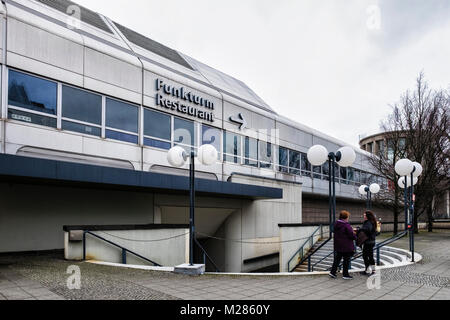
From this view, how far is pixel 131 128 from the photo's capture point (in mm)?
15164

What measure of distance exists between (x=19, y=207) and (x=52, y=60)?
17.4 feet

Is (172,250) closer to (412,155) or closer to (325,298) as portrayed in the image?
(325,298)

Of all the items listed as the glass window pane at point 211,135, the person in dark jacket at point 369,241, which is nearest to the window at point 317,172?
the glass window pane at point 211,135

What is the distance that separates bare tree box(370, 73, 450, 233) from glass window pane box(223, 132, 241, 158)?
35.9 ft

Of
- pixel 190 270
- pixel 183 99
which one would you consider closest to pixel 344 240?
pixel 190 270

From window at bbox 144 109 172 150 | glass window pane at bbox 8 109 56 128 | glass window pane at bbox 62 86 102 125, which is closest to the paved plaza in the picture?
glass window pane at bbox 8 109 56 128

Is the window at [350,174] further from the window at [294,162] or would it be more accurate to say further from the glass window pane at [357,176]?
the window at [294,162]

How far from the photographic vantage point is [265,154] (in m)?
23.0

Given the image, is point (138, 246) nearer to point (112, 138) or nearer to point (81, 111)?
point (112, 138)

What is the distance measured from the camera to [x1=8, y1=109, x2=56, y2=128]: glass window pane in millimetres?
11539

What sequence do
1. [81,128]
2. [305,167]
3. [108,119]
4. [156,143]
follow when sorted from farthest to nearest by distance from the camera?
[305,167]
[156,143]
[108,119]
[81,128]

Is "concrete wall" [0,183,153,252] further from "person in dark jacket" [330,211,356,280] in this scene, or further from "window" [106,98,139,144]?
"person in dark jacket" [330,211,356,280]

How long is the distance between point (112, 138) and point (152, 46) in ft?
27.7

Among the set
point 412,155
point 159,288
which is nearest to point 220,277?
point 159,288
